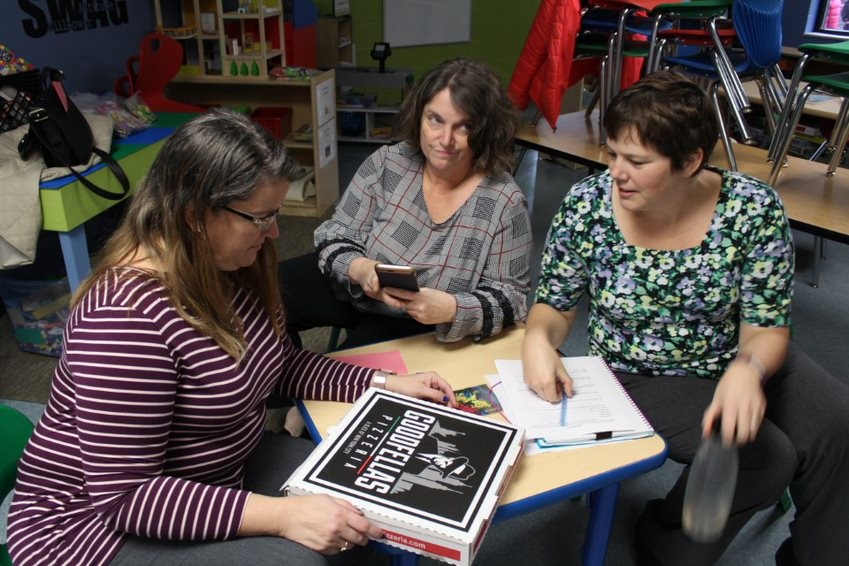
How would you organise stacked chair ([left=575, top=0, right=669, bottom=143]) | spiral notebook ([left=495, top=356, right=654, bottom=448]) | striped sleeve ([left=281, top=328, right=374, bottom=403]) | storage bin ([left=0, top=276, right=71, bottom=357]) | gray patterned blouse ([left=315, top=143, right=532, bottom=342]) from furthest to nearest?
stacked chair ([left=575, top=0, right=669, bottom=143]), storage bin ([left=0, top=276, right=71, bottom=357]), gray patterned blouse ([left=315, top=143, right=532, bottom=342]), striped sleeve ([left=281, top=328, right=374, bottom=403]), spiral notebook ([left=495, top=356, right=654, bottom=448])

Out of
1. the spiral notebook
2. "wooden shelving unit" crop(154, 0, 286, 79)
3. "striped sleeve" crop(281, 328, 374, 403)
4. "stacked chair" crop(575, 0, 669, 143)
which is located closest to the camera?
the spiral notebook

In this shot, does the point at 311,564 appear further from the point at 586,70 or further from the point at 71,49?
the point at 71,49

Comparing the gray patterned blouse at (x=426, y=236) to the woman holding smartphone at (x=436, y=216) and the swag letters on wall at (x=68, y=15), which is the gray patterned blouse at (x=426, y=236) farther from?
the swag letters on wall at (x=68, y=15)

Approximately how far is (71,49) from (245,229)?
2.68 m

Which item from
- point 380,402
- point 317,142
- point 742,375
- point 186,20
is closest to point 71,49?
point 186,20

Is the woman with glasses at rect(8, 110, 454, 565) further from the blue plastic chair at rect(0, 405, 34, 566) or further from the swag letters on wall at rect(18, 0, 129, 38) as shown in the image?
the swag letters on wall at rect(18, 0, 129, 38)

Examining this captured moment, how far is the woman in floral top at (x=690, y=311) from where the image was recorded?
1.32 m

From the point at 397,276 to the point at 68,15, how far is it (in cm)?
259

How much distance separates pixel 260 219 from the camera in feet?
3.44

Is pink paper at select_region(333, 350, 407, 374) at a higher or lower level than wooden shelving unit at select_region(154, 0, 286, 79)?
lower

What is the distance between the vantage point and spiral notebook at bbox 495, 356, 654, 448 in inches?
44.9

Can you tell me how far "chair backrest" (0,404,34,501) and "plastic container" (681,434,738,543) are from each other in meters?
1.16

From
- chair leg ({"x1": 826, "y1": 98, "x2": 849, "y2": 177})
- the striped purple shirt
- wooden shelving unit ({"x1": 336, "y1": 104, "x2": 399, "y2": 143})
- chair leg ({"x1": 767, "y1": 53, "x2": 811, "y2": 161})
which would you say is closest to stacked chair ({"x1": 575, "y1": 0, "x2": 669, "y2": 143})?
chair leg ({"x1": 767, "y1": 53, "x2": 811, "y2": 161})

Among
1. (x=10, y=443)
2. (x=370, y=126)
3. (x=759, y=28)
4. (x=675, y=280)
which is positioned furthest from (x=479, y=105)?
(x=370, y=126)
